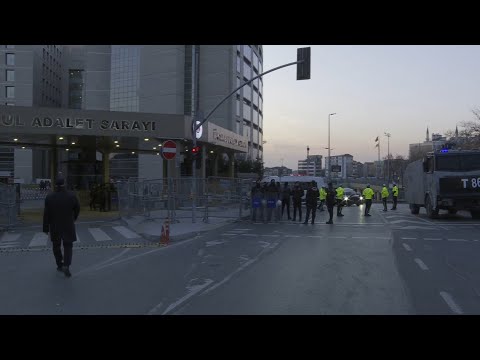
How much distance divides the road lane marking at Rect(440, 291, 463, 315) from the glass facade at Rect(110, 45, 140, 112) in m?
70.6

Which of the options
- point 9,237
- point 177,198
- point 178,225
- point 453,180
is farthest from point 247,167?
point 9,237

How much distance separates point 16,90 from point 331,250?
283 ft

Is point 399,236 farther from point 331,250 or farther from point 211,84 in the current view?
point 211,84

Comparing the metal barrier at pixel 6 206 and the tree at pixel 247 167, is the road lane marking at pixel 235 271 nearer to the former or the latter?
the metal barrier at pixel 6 206

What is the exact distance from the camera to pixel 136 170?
7144 cm

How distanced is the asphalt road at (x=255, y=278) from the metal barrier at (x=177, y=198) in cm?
498

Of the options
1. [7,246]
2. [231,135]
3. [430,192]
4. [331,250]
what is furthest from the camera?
[231,135]

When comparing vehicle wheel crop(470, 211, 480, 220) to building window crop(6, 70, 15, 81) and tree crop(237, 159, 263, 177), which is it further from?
building window crop(6, 70, 15, 81)

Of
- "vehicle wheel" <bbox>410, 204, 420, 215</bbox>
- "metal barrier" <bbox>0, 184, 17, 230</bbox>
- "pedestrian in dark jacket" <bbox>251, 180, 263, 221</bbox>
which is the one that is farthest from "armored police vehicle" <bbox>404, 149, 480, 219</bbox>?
"metal barrier" <bbox>0, 184, 17, 230</bbox>

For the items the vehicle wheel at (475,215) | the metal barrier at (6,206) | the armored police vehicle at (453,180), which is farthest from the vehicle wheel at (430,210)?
the metal barrier at (6,206)

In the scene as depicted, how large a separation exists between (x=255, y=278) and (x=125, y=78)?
71.9 meters

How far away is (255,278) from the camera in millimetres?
8859

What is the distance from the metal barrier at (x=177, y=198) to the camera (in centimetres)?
2011
